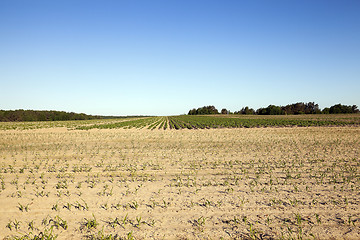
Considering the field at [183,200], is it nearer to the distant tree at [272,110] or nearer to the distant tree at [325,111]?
the distant tree at [272,110]

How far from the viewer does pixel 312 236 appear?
386 cm

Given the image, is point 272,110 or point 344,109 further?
point 272,110

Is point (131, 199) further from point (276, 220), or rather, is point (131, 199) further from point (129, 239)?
point (276, 220)

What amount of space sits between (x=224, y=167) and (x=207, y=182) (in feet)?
6.98

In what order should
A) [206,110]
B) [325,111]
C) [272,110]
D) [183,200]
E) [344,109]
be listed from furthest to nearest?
[206,110], [272,110], [325,111], [344,109], [183,200]

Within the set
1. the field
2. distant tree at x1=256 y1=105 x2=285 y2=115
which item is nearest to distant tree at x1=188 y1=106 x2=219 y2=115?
distant tree at x1=256 y1=105 x2=285 y2=115

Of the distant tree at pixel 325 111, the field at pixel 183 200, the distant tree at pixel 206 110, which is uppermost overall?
the distant tree at pixel 206 110

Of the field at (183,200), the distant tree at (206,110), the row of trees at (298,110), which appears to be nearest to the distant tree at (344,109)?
the row of trees at (298,110)

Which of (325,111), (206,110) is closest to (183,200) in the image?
(325,111)

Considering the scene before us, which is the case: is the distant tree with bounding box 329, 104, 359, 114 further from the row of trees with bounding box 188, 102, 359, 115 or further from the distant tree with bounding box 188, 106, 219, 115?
the distant tree with bounding box 188, 106, 219, 115

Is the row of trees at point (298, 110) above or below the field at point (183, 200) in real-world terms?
above

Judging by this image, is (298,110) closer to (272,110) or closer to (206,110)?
(272,110)

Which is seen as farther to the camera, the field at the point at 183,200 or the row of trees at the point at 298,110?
the row of trees at the point at 298,110

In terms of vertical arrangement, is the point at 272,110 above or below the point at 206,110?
below
